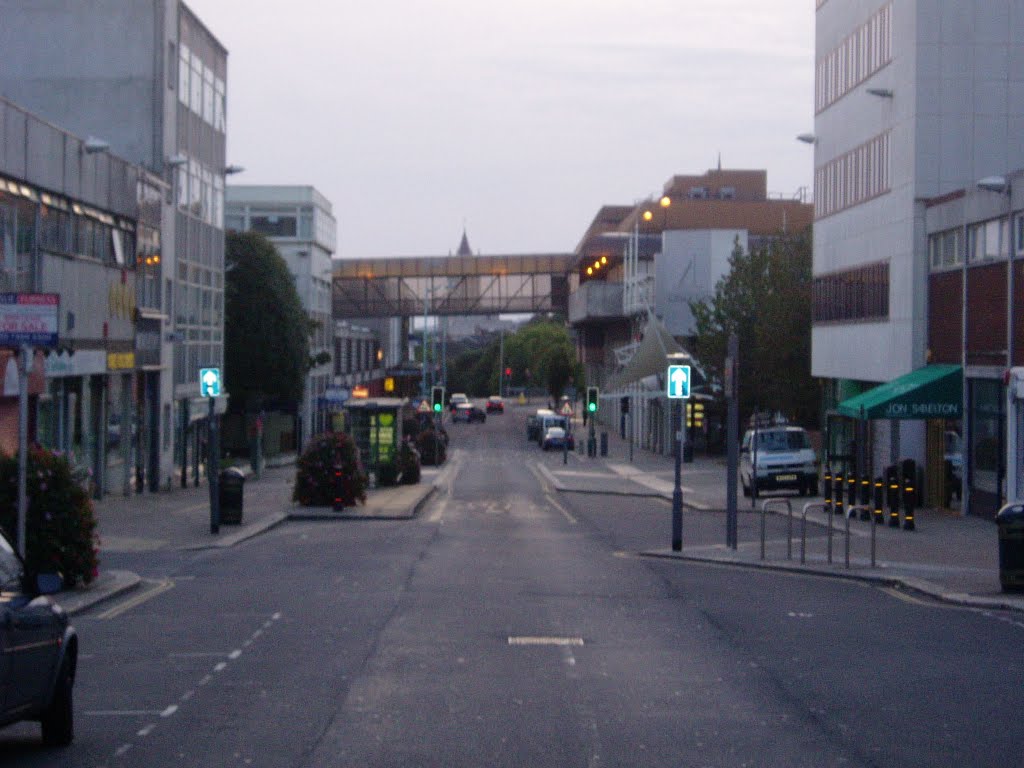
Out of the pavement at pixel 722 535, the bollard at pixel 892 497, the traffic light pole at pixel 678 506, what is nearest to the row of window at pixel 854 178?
the pavement at pixel 722 535

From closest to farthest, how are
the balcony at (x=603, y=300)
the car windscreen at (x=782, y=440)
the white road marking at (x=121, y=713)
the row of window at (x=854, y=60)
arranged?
the white road marking at (x=121, y=713) → the row of window at (x=854, y=60) → the car windscreen at (x=782, y=440) → the balcony at (x=603, y=300)

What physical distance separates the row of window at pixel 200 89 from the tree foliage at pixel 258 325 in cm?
1057

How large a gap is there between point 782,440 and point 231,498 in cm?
1941

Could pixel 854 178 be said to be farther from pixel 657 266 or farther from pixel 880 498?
pixel 657 266

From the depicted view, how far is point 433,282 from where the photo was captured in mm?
99625

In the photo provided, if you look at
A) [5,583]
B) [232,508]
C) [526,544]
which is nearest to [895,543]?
[526,544]

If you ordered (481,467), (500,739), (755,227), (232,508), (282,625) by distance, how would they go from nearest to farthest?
(500,739)
(282,625)
(232,508)
(481,467)
(755,227)

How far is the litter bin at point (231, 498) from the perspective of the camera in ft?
96.1

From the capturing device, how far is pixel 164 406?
1805 inches

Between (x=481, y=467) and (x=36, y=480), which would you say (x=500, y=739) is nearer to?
(x=36, y=480)

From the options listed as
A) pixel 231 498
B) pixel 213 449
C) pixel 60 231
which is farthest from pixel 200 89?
pixel 231 498

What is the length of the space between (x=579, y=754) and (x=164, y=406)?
38.2 meters

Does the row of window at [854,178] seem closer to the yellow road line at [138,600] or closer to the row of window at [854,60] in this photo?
the row of window at [854,60]

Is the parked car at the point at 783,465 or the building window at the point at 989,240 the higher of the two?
the building window at the point at 989,240
